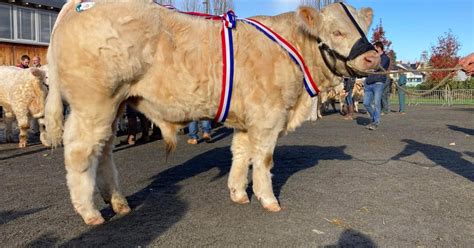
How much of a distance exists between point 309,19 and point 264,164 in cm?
169

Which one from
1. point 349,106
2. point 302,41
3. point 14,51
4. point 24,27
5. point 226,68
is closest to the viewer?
point 226,68

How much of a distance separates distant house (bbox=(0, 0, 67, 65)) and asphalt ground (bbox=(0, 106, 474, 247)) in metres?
14.3

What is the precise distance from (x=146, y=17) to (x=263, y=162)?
200cm

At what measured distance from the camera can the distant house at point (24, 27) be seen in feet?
69.8

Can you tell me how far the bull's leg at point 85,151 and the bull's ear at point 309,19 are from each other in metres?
2.30

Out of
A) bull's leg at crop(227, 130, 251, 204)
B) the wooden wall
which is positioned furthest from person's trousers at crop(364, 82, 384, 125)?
the wooden wall

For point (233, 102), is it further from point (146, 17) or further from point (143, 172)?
point (143, 172)

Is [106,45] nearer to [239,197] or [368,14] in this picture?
[239,197]

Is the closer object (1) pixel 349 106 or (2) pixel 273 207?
(2) pixel 273 207

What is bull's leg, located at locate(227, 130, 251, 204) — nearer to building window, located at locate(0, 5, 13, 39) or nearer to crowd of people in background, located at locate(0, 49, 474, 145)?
crowd of people in background, located at locate(0, 49, 474, 145)

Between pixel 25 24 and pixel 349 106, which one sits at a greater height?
pixel 25 24

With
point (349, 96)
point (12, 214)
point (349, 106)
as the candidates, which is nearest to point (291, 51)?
point (12, 214)

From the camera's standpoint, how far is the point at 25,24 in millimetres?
22344

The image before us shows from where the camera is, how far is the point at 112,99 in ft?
14.5
